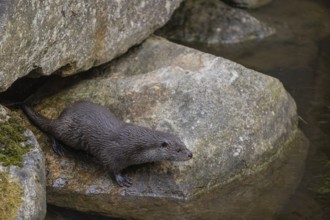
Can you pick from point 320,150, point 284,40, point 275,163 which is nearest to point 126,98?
point 275,163

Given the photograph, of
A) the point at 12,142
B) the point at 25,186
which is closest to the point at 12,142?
the point at 12,142

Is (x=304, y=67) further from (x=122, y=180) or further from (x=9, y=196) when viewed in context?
(x=9, y=196)

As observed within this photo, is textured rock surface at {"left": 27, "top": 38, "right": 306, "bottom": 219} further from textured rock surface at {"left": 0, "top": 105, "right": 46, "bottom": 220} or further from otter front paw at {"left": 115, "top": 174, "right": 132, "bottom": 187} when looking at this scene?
textured rock surface at {"left": 0, "top": 105, "right": 46, "bottom": 220}

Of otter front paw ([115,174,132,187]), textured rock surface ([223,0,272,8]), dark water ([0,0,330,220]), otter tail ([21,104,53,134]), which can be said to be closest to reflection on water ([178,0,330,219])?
dark water ([0,0,330,220])

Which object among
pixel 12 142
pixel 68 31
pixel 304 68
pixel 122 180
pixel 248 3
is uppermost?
pixel 68 31

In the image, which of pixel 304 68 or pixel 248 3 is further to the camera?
pixel 248 3

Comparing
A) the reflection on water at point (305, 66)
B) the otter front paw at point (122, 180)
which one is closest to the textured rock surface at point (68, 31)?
the otter front paw at point (122, 180)

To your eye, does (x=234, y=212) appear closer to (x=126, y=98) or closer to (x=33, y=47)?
(x=126, y=98)
